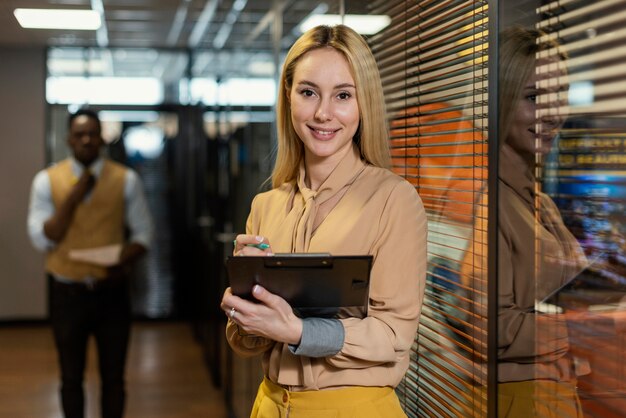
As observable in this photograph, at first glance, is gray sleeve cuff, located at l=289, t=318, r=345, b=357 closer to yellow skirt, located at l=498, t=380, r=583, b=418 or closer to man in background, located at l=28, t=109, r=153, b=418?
yellow skirt, located at l=498, t=380, r=583, b=418

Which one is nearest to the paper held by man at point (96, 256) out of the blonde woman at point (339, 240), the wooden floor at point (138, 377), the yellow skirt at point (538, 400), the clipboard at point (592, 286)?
the wooden floor at point (138, 377)

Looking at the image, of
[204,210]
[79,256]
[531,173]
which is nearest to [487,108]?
[531,173]

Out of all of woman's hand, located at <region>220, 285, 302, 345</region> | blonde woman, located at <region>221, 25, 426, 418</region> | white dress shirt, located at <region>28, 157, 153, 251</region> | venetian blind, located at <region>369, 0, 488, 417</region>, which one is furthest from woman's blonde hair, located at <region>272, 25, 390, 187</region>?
white dress shirt, located at <region>28, 157, 153, 251</region>

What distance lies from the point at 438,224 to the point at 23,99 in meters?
7.32

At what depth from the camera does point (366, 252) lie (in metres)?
1.52

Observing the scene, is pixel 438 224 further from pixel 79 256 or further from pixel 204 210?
pixel 204 210

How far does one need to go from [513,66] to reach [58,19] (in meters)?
5.98

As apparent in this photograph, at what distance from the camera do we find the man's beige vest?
3.99 meters

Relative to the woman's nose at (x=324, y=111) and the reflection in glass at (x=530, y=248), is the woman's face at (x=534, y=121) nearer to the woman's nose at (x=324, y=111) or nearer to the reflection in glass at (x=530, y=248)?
the reflection in glass at (x=530, y=248)

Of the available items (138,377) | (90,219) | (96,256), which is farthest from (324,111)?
(138,377)

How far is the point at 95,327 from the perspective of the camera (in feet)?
13.0

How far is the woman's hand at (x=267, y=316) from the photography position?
1.40 m

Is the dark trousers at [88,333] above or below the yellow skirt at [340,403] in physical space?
below

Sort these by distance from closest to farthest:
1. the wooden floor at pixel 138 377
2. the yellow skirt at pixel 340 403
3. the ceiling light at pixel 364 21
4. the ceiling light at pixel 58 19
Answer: the yellow skirt at pixel 340 403 → the ceiling light at pixel 364 21 → the wooden floor at pixel 138 377 → the ceiling light at pixel 58 19
